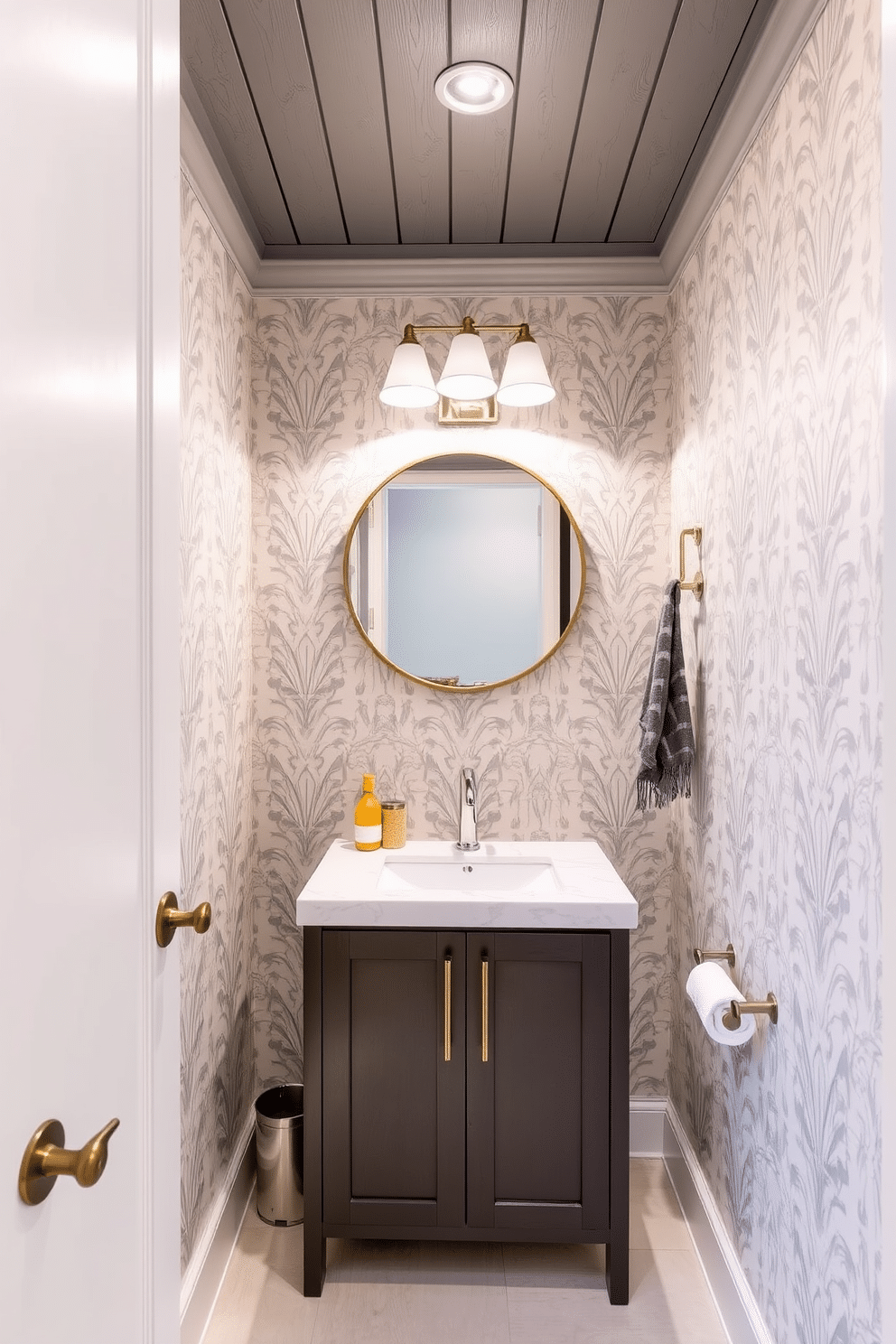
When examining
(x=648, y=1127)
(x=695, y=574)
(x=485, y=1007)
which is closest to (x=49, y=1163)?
(x=485, y=1007)

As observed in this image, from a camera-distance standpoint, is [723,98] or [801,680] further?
[723,98]

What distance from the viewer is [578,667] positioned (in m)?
2.41

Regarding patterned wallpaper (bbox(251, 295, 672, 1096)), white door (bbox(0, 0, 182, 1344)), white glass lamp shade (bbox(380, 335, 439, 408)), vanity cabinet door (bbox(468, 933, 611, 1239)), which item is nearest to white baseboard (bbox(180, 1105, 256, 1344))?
patterned wallpaper (bbox(251, 295, 672, 1096))

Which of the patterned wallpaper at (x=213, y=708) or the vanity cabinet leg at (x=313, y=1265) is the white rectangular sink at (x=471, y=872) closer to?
the patterned wallpaper at (x=213, y=708)

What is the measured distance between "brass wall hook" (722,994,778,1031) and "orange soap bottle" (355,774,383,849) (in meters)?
1.01

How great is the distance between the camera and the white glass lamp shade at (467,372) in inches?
83.4

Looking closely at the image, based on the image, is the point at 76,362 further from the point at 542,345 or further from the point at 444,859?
the point at 542,345

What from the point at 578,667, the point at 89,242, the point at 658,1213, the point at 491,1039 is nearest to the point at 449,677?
the point at 578,667

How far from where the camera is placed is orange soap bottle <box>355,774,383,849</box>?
226 cm

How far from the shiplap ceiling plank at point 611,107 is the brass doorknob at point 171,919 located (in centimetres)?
155

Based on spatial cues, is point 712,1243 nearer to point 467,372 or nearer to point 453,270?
point 467,372

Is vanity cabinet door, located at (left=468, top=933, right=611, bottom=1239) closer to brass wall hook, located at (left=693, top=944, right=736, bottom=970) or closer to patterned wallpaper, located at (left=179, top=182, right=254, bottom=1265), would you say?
brass wall hook, located at (left=693, top=944, right=736, bottom=970)

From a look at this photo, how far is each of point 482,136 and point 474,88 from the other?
17 cm

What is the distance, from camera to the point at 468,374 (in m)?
2.11
